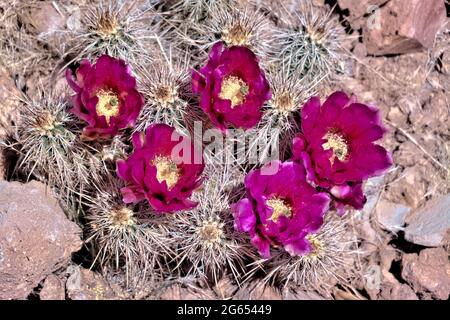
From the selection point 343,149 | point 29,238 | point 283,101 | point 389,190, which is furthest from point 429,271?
point 29,238

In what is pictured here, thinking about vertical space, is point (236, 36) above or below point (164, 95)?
above

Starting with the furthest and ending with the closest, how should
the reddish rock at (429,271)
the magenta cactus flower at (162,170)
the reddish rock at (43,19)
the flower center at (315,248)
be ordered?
the reddish rock at (43,19) → the reddish rock at (429,271) → the flower center at (315,248) → the magenta cactus flower at (162,170)

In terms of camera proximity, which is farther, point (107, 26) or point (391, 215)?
point (391, 215)

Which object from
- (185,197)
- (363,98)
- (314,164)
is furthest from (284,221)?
(363,98)

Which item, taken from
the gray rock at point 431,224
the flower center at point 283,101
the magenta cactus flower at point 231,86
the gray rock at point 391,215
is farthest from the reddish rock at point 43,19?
the gray rock at point 431,224

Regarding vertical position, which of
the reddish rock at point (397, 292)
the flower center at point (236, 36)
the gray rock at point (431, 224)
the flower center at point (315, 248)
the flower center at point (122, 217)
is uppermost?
the flower center at point (236, 36)

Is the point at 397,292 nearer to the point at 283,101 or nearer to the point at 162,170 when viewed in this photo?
the point at 283,101

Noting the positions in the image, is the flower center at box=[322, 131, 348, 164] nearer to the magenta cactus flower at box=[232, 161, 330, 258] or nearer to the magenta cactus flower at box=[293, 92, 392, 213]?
the magenta cactus flower at box=[293, 92, 392, 213]

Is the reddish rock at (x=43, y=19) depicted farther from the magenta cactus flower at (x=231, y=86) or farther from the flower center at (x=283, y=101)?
the flower center at (x=283, y=101)

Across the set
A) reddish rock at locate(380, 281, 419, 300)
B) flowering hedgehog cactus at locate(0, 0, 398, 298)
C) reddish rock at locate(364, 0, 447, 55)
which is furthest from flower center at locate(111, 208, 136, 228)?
reddish rock at locate(364, 0, 447, 55)
